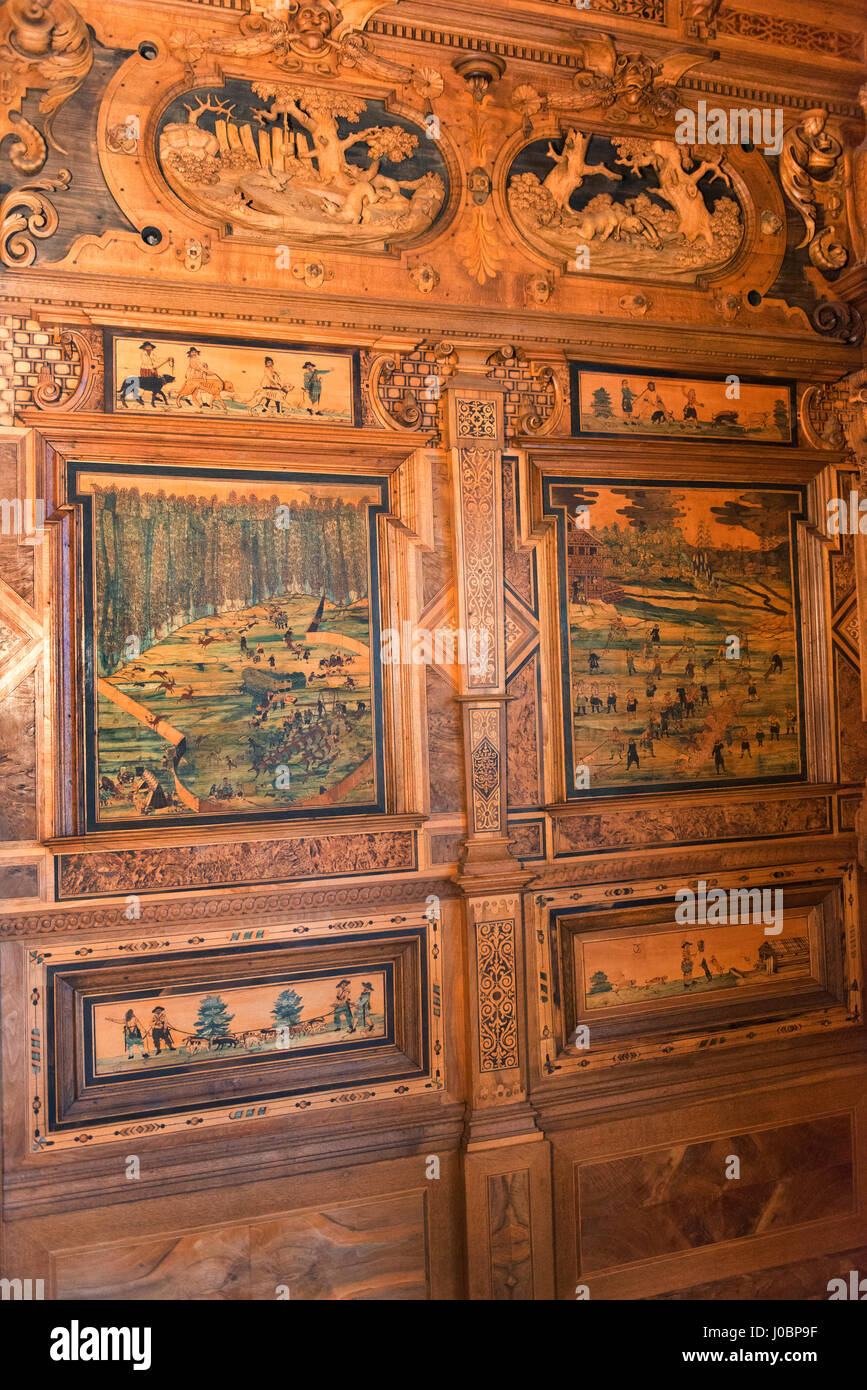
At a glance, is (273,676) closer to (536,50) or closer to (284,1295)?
(284,1295)

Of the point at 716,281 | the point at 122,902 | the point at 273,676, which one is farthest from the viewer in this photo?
the point at 716,281

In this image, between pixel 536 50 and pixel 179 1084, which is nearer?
pixel 179 1084

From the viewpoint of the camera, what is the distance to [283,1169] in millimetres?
3875

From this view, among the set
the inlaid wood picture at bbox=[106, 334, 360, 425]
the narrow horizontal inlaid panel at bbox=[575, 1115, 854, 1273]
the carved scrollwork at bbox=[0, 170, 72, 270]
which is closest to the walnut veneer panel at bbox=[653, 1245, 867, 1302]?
the narrow horizontal inlaid panel at bbox=[575, 1115, 854, 1273]

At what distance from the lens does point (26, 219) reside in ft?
12.1

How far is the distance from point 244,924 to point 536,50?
397cm

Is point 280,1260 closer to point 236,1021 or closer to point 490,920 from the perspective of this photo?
point 236,1021

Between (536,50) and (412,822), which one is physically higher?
(536,50)

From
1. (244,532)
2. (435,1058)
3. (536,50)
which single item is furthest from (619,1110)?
(536,50)

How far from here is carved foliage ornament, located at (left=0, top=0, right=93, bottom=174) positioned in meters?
3.64

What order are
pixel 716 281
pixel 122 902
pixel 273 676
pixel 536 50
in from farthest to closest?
pixel 716 281
pixel 536 50
pixel 273 676
pixel 122 902

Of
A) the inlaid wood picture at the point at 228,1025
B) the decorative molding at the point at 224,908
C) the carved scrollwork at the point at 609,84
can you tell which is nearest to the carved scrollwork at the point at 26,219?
the carved scrollwork at the point at 609,84

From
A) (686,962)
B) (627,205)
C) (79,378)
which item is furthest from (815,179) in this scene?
(686,962)

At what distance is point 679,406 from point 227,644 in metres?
2.39
